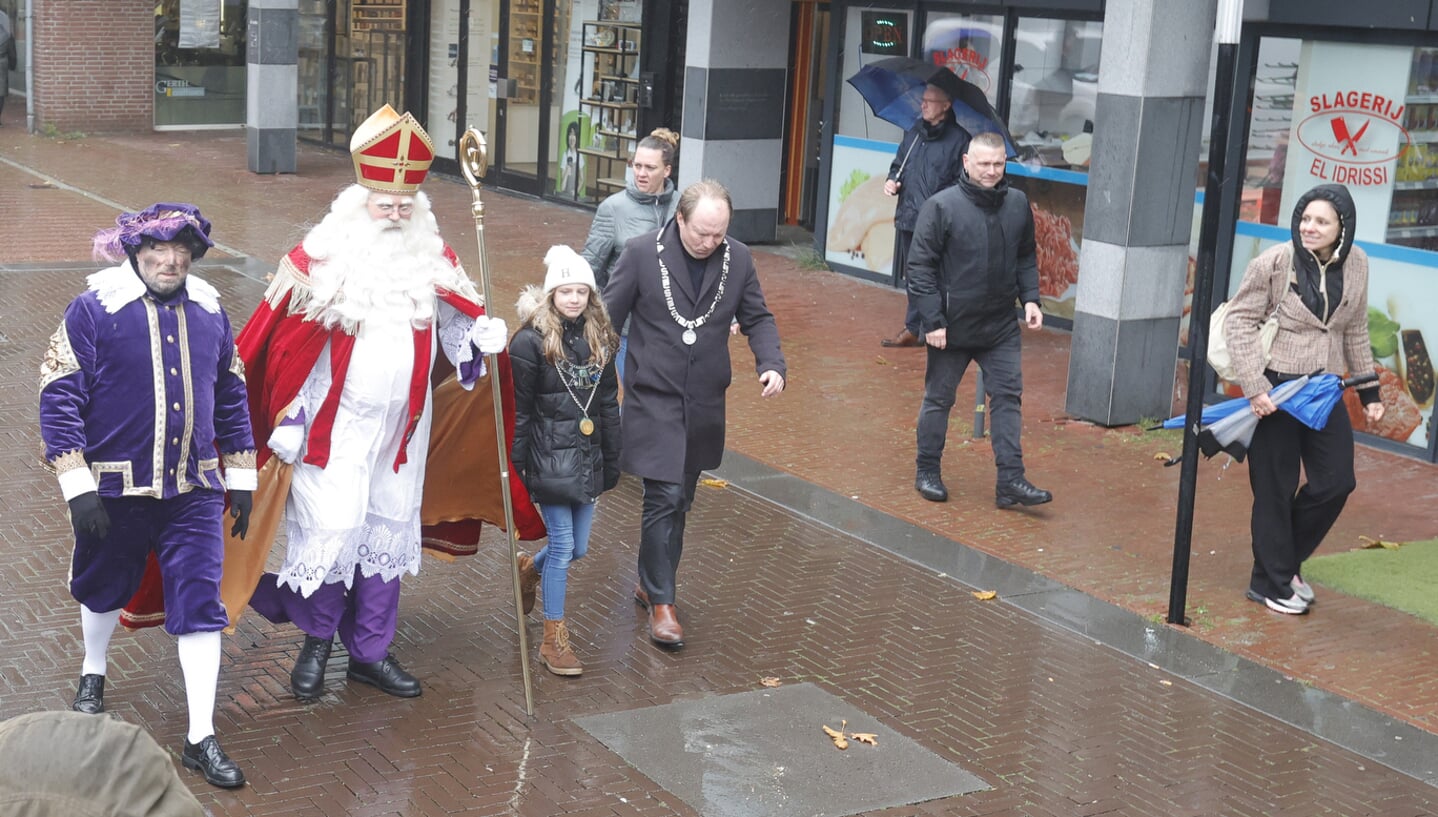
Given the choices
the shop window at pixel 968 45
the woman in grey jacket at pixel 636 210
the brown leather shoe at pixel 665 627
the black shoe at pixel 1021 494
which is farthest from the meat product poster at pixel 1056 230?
the brown leather shoe at pixel 665 627

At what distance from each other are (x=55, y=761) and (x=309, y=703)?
4.43 meters

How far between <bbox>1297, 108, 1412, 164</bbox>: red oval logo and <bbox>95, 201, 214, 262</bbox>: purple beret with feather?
7840 millimetres

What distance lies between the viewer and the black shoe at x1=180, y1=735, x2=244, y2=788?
574cm

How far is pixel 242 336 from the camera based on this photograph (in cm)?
629

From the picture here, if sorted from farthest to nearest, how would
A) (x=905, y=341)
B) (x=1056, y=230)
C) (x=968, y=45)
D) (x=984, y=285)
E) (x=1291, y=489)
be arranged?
(x=968, y=45) < (x=1056, y=230) < (x=905, y=341) < (x=984, y=285) < (x=1291, y=489)

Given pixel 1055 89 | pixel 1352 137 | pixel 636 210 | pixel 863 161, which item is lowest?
pixel 863 161

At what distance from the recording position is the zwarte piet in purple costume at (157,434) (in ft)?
18.2

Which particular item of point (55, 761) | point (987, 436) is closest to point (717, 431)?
point (987, 436)

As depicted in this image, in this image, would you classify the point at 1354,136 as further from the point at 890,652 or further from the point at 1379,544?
the point at 890,652

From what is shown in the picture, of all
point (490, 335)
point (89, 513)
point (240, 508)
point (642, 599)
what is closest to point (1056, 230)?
point (642, 599)

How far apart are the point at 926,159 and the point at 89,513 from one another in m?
8.72

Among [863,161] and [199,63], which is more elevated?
[199,63]

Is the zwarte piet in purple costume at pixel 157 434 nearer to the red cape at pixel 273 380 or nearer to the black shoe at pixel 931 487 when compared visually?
the red cape at pixel 273 380

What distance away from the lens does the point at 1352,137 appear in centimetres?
1112
